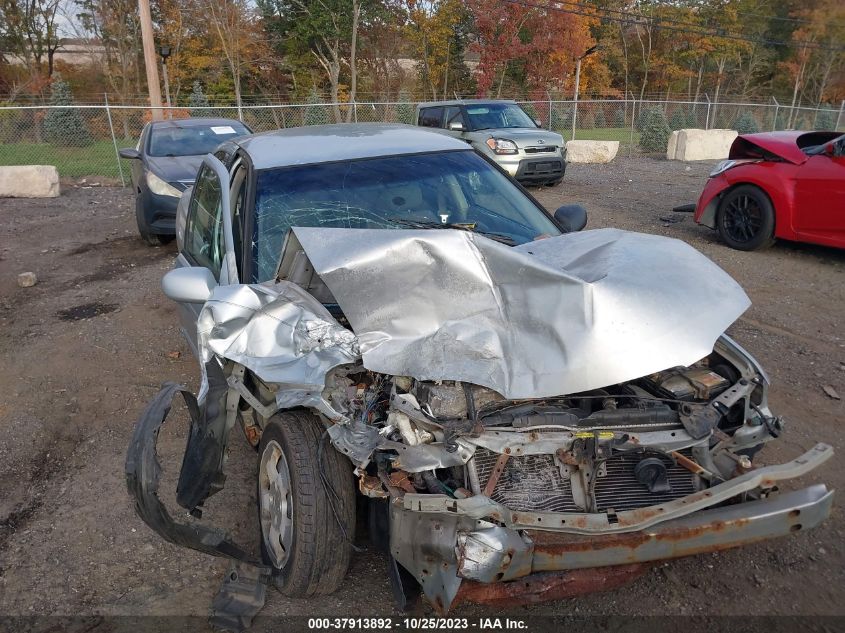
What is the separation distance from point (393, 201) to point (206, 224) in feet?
4.22

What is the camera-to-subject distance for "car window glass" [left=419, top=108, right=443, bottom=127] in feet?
45.1

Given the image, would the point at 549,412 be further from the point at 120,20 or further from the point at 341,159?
the point at 120,20

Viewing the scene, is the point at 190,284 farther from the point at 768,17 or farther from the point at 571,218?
the point at 768,17

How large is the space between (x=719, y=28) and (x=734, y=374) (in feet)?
145

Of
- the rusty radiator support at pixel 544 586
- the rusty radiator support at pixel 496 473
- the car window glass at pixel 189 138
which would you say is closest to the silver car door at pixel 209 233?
the rusty radiator support at pixel 496 473

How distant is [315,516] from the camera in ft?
8.14

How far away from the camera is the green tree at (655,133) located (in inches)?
823

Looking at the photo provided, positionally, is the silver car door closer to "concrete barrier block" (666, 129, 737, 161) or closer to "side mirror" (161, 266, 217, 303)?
"side mirror" (161, 266, 217, 303)

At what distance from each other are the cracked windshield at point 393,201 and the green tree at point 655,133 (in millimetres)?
18778

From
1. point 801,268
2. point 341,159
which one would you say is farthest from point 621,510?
point 801,268

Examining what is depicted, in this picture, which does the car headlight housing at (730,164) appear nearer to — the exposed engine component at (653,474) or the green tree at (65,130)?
the exposed engine component at (653,474)

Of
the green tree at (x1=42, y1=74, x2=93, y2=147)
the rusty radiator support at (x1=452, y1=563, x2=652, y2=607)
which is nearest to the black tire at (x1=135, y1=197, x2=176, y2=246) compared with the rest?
the rusty radiator support at (x1=452, y1=563, x2=652, y2=607)

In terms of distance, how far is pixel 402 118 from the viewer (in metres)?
21.7

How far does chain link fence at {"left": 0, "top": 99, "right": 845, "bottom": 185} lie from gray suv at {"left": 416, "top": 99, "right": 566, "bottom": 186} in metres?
4.70
